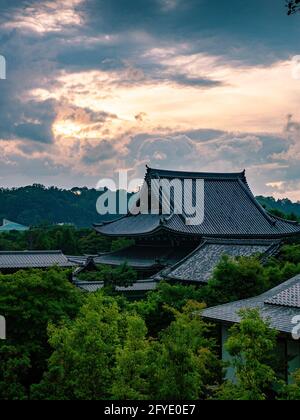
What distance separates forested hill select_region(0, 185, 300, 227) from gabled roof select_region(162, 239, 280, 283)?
11266cm

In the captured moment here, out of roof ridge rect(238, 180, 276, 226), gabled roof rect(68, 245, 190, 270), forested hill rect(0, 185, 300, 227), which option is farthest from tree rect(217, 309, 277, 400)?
forested hill rect(0, 185, 300, 227)

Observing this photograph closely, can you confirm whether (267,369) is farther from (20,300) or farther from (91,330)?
(20,300)

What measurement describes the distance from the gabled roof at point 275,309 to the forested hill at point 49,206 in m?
125

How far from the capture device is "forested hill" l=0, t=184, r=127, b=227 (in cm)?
14988

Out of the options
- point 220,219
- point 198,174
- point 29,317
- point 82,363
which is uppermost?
point 198,174

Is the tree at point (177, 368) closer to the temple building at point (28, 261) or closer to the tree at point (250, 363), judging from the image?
the tree at point (250, 363)

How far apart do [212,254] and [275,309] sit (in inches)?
536

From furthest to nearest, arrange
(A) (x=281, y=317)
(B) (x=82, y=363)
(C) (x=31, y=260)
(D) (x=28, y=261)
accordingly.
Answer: (C) (x=31, y=260)
(D) (x=28, y=261)
(A) (x=281, y=317)
(B) (x=82, y=363)

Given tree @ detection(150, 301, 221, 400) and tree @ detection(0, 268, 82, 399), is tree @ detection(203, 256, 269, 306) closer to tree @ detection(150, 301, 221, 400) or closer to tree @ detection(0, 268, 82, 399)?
tree @ detection(0, 268, 82, 399)

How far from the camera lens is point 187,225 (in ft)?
132

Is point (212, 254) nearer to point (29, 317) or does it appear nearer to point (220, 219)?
point (220, 219)

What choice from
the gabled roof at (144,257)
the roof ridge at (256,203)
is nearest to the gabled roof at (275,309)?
the gabled roof at (144,257)

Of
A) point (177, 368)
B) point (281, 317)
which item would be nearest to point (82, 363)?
point (177, 368)

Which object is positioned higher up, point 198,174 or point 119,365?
point 198,174
